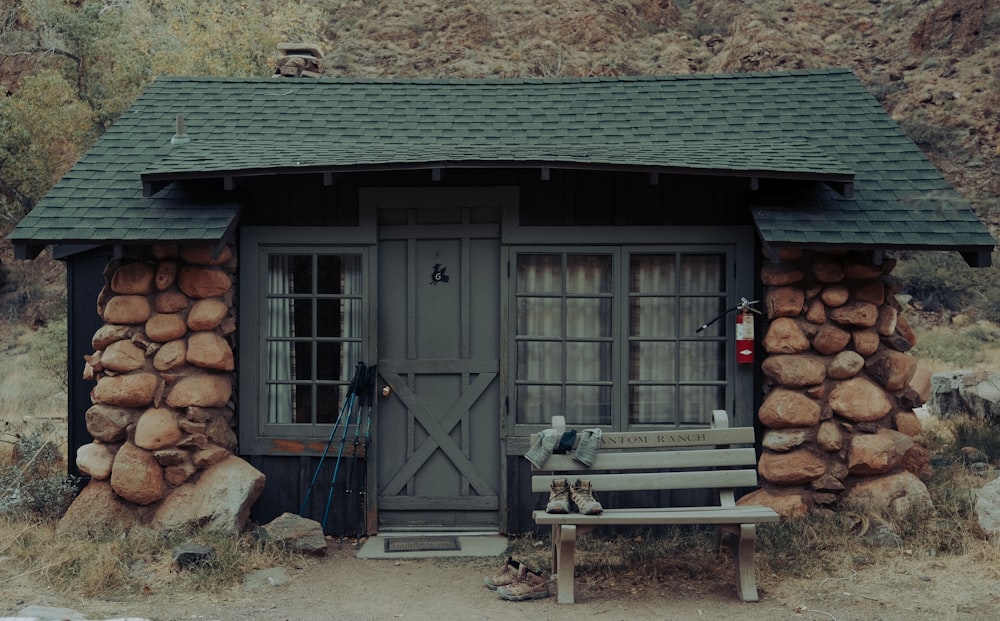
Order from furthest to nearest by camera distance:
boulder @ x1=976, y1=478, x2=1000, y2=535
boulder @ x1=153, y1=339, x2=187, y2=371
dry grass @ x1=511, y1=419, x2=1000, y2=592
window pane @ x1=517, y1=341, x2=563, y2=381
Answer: window pane @ x1=517, y1=341, x2=563, y2=381, boulder @ x1=153, y1=339, x2=187, y2=371, boulder @ x1=976, y1=478, x2=1000, y2=535, dry grass @ x1=511, y1=419, x2=1000, y2=592

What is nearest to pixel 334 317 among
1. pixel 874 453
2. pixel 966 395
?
pixel 874 453

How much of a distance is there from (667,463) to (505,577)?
123cm

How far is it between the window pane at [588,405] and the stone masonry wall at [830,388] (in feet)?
3.81

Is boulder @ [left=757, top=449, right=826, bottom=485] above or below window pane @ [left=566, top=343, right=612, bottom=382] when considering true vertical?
below

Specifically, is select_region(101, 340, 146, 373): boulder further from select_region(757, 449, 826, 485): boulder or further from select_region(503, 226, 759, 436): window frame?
select_region(757, 449, 826, 485): boulder

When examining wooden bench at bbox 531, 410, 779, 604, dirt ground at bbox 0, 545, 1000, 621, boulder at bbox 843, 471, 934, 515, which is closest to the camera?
dirt ground at bbox 0, 545, 1000, 621

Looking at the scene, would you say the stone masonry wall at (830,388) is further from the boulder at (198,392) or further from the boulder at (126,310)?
the boulder at (126,310)

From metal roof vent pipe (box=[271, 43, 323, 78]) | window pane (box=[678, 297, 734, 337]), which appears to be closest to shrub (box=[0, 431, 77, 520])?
metal roof vent pipe (box=[271, 43, 323, 78])

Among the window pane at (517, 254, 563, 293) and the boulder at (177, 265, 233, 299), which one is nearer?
the boulder at (177, 265, 233, 299)

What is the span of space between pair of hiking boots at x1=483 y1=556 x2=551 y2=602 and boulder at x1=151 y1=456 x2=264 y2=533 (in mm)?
1959

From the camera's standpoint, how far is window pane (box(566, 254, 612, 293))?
736 centimetres

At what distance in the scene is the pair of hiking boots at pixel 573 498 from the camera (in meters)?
5.61

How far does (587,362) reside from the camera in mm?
7352

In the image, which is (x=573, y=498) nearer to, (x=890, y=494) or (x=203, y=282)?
(x=890, y=494)
